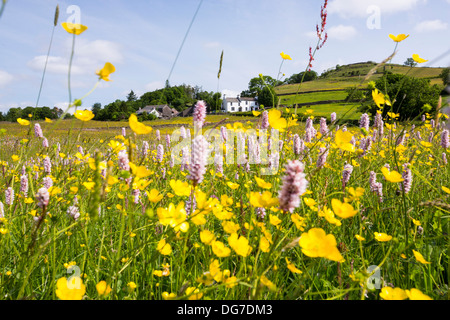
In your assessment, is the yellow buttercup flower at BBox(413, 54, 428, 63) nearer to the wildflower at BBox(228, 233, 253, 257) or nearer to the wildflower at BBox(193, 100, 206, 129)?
the wildflower at BBox(193, 100, 206, 129)

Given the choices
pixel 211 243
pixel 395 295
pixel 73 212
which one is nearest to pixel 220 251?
pixel 211 243

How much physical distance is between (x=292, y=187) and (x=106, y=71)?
2.68ft

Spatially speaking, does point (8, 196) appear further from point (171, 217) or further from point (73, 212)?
point (171, 217)

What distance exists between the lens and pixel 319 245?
90 cm

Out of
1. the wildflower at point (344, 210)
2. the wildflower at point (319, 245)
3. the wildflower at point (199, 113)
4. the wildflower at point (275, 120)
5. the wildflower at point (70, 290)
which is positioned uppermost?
the wildflower at point (199, 113)

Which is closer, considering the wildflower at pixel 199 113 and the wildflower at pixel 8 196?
the wildflower at pixel 199 113

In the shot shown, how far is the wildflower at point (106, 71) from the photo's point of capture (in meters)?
1.03

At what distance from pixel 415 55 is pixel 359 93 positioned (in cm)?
57

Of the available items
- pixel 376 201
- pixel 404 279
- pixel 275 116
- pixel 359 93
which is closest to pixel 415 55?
pixel 359 93

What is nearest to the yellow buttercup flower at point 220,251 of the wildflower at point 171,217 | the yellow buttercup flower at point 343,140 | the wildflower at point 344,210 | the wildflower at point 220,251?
the wildflower at point 220,251

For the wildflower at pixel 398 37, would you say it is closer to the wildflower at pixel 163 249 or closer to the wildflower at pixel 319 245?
the wildflower at pixel 319 245

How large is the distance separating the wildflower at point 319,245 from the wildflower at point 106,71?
928 millimetres
